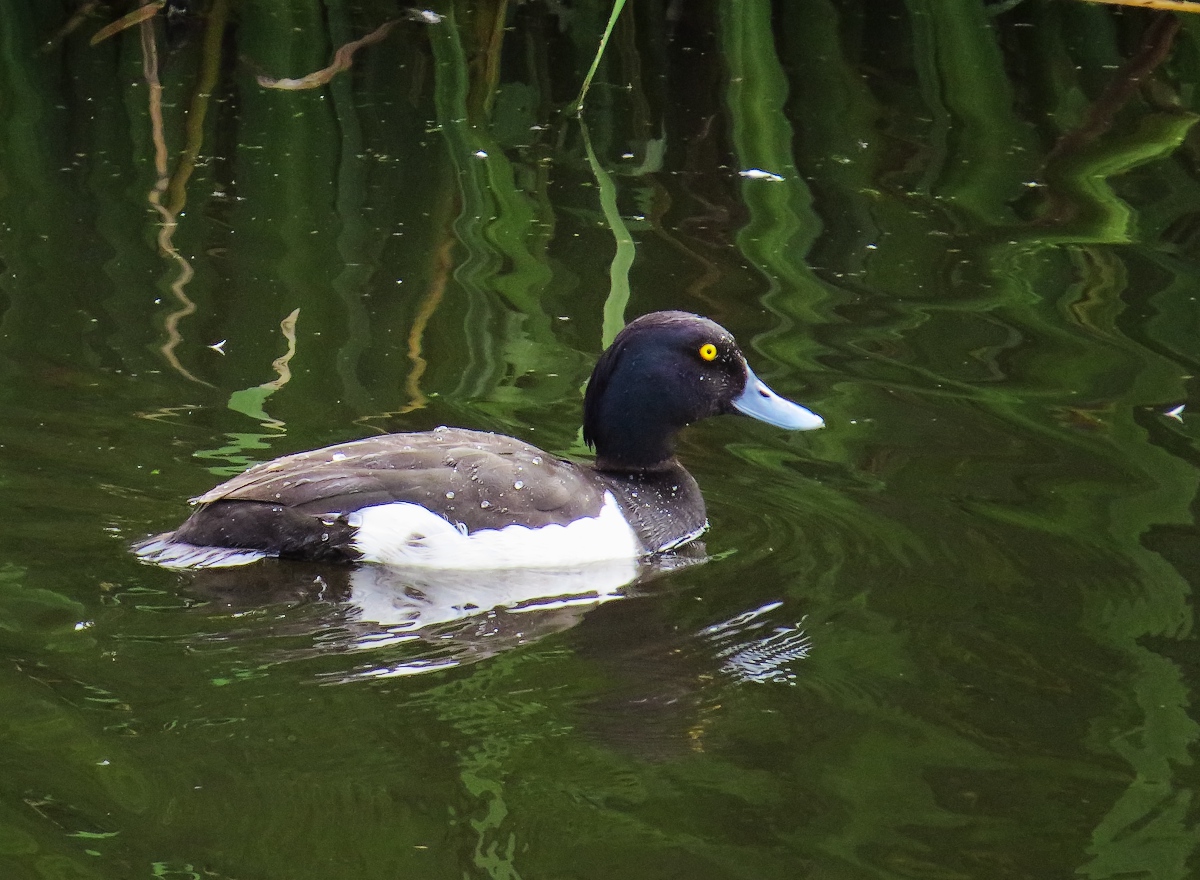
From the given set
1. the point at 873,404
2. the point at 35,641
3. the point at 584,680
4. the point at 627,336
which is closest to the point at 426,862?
the point at 584,680

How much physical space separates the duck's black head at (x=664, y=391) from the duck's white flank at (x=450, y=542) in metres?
0.71

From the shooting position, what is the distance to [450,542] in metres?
5.88

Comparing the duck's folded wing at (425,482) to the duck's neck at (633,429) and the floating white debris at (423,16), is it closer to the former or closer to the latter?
the duck's neck at (633,429)

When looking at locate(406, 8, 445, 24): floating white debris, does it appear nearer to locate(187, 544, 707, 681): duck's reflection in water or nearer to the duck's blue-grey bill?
the duck's blue-grey bill

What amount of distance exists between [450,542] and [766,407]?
148 cm

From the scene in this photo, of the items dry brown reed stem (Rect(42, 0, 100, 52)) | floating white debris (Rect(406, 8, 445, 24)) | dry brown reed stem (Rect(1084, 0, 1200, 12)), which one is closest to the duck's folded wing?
dry brown reed stem (Rect(1084, 0, 1200, 12))

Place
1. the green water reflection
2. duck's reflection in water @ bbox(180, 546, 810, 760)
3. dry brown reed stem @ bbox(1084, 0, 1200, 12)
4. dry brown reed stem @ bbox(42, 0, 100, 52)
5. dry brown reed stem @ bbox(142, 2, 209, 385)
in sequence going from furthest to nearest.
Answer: dry brown reed stem @ bbox(42, 0, 100, 52) → dry brown reed stem @ bbox(142, 2, 209, 385) → dry brown reed stem @ bbox(1084, 0, 1200, 12) → duck's reflection in water @ bbox(180, 546, 810, 760) → the green water reflection

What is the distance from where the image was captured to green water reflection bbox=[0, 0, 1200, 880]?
4.28 meters

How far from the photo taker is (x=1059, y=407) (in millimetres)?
7219

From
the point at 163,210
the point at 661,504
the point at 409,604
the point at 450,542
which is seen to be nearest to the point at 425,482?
the point at 450,542

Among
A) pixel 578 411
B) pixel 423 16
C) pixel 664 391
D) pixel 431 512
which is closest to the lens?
pixel 431 512

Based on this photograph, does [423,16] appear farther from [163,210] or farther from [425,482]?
[425,482]

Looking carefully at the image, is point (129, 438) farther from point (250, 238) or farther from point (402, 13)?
point (402, 13)

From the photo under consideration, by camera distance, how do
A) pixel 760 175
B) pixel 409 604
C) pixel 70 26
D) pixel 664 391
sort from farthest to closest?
1. pixel 70 26
2. pixel 760 175
3. pixel 664 391
4. pixel 409 604
